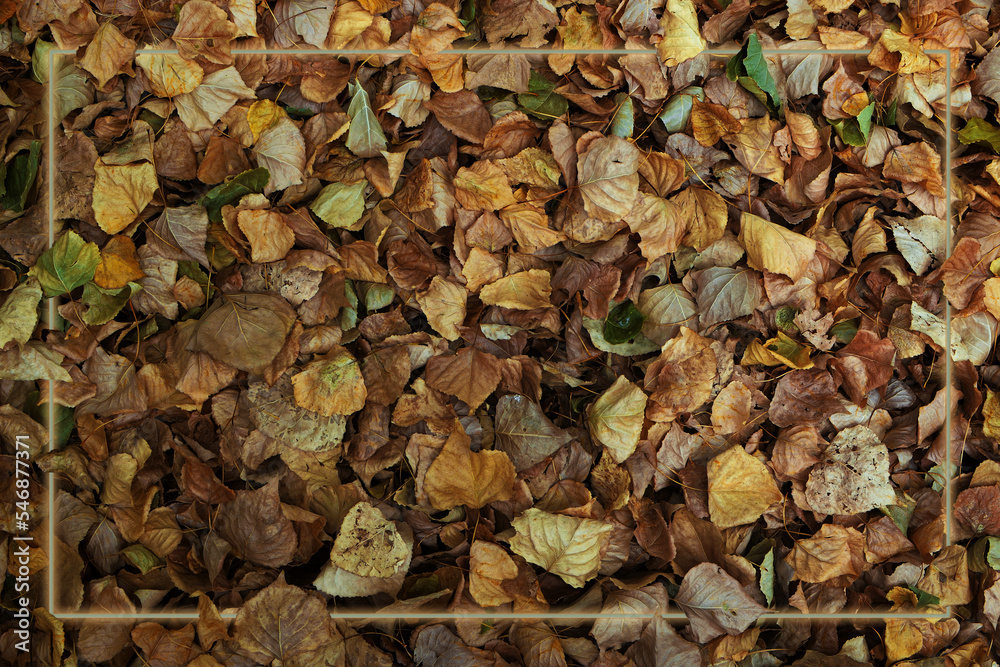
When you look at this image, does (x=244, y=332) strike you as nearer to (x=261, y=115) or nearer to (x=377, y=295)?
(x=377, y=295)

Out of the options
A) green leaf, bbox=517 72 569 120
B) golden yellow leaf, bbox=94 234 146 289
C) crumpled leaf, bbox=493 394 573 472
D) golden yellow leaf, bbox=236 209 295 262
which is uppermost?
green leaf, bbox=517 72 569 120

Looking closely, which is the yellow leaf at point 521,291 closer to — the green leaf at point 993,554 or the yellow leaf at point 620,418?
A: the yellow leaf at point 620,418

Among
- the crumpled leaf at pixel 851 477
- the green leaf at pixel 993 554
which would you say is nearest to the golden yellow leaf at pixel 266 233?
the crumpled leaf at pixel 851 477

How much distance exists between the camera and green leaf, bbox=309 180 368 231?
33.5 inches

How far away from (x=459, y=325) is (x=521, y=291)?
3.7 inches

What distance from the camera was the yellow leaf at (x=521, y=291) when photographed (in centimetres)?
85

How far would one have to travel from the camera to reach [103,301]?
86cm

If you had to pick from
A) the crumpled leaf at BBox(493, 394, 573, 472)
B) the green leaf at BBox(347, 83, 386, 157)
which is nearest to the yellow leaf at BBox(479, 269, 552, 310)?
the crumpled leaf at BBox(493, 394, 573, 472)

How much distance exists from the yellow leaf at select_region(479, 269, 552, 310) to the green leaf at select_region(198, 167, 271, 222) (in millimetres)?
324

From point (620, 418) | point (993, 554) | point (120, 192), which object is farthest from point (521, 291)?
point (993, 554)

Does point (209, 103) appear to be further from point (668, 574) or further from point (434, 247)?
point (668, 574)

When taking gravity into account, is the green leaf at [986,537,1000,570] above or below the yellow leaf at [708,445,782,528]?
below

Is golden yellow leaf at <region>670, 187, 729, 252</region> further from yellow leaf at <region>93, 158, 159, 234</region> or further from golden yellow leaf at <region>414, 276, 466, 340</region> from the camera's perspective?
yellow leaf at <region>93, 158, 159, 234</region>

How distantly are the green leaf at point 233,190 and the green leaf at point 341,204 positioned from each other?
7 centimetres
